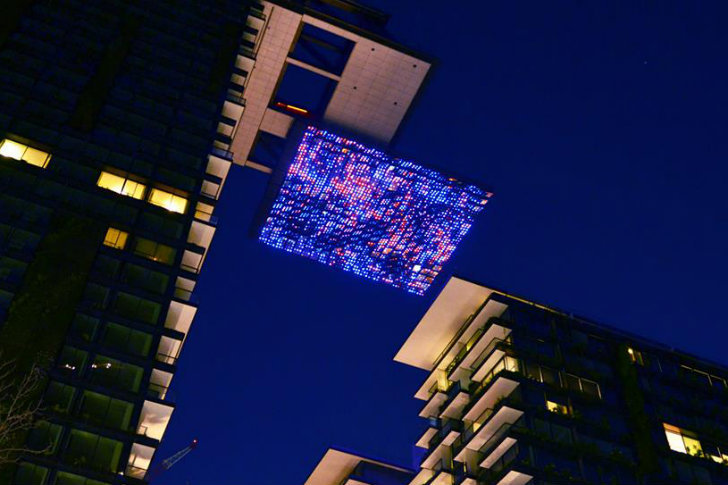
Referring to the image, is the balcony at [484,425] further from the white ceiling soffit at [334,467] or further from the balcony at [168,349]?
the balcony at [168,349]

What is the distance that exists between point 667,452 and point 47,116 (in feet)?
167

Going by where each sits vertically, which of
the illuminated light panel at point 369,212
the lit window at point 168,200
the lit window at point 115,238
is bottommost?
the lit window at point 115,238

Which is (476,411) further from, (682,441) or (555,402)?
(682,441)

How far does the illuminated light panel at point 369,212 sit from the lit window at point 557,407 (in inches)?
1045

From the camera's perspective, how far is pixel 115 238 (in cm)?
5409

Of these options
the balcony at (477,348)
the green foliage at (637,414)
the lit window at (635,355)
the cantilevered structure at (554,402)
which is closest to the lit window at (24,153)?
the cantilevered structure at (554,402)

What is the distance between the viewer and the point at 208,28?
2931 inches

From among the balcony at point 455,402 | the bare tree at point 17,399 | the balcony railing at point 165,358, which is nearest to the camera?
the bare tree at point 17,399

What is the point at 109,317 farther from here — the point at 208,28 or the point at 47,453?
the point at 208,28

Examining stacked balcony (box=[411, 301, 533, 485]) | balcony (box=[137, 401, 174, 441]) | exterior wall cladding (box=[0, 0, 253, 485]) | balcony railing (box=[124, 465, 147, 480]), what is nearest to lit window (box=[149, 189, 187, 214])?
exterior wall cladding (box=[0, 0, 253, 485])

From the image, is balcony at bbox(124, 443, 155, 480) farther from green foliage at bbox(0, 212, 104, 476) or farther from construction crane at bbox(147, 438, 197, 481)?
construction crane at bbox(147, 438, 197, 481)

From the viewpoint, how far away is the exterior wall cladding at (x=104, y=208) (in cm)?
4572

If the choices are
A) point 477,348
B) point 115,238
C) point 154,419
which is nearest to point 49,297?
point 115,238

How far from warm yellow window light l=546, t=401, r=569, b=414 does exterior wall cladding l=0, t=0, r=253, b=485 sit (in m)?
26.4
